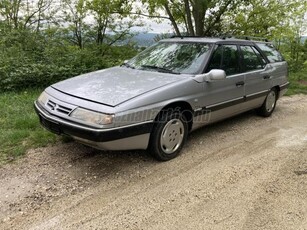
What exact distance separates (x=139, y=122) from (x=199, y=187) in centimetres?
95

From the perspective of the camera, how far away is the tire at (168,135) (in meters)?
3.74

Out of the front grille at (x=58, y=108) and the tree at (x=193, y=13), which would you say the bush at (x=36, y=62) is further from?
the front grille at (x=58, y=108)

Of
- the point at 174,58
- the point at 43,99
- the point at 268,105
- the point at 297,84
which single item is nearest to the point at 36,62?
the point at 43,99

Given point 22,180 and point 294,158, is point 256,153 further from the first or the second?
point 22,180

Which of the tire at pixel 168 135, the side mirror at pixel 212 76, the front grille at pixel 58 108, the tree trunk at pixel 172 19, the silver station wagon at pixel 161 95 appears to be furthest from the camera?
the tree trunk at pixel 172 19

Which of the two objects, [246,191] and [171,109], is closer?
[246,191]

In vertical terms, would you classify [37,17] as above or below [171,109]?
above

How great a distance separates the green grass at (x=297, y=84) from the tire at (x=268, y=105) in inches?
89.7

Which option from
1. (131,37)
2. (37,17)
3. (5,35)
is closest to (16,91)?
(5,35)

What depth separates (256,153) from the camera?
4250mm

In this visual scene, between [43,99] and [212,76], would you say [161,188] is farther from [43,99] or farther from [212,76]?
[43,99]

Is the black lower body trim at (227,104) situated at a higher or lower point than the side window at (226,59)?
lower

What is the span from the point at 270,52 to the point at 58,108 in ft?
14.2

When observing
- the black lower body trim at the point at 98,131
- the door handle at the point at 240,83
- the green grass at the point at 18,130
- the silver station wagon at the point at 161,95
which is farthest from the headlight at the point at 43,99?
the door handle at the point at 240,83
